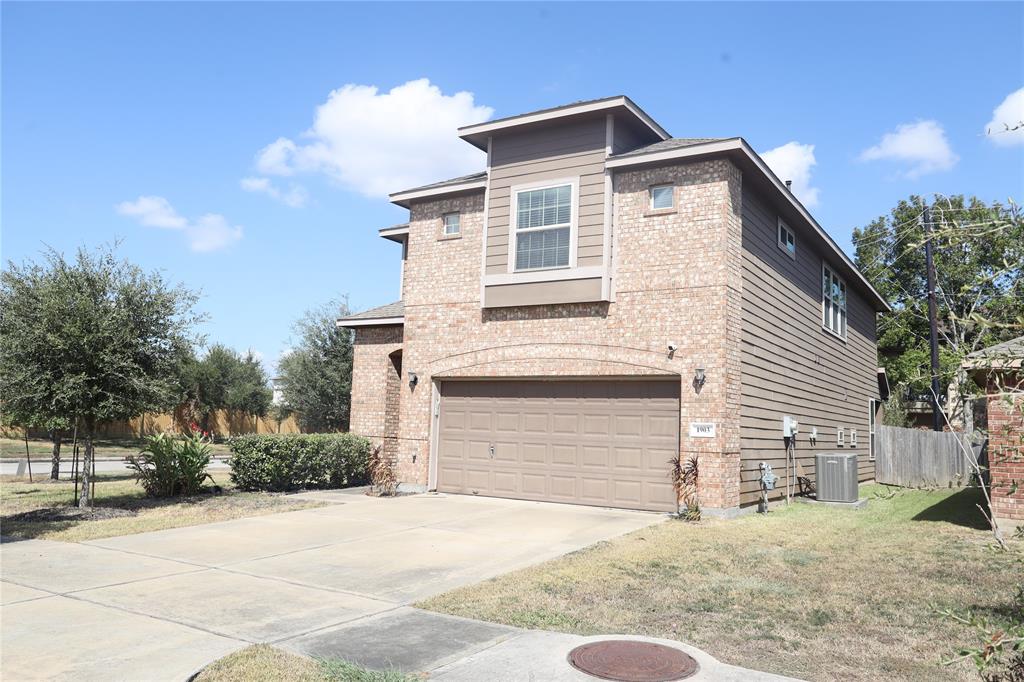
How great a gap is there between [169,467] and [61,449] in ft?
73.2

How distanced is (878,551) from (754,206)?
7.37 metres

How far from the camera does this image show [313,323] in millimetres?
29562

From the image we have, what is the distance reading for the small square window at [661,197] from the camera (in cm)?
1387

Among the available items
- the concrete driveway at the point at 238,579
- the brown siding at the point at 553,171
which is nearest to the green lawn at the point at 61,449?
the brown siding at the point at 553,171

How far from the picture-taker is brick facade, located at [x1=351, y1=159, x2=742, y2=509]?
42.9 feet

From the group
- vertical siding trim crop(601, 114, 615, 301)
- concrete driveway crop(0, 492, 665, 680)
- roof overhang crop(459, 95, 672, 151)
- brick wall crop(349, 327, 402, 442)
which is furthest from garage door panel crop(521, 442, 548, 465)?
roof overhang crop(459, 95, 672, 151)

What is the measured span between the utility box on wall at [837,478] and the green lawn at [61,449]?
1900 centimetres

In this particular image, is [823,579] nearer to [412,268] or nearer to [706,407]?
[706,407]

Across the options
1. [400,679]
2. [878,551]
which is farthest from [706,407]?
[400,679]

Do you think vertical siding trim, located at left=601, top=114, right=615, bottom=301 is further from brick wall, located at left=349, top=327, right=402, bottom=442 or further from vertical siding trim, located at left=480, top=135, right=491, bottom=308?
brick wall, located at left=349, top=327, right=402, bottom=442

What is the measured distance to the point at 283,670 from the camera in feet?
16.1

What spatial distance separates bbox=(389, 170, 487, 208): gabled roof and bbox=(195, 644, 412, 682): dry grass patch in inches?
462

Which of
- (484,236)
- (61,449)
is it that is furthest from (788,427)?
(61,449)

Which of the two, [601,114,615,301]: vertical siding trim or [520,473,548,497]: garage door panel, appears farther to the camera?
[520,473,548,497]: garage door panel
